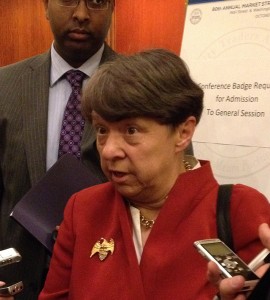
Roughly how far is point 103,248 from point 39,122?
70cm

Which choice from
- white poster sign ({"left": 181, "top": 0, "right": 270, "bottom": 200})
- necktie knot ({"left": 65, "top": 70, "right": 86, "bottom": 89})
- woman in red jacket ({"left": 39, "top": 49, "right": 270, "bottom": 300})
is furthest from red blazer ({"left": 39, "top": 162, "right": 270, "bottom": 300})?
white poster sign ({"left": 181, "top": 0, "right": 270, "bottom": 200})

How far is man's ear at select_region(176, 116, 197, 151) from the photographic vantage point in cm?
128

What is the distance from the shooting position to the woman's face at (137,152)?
1.23m

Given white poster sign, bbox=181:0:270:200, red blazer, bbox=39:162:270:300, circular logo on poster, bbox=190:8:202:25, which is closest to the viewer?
red blazer, bbox=39:162:270:300

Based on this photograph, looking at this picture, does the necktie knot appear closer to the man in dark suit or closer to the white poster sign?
the man in dark suit

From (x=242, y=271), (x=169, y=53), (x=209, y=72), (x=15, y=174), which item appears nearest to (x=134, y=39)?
(x=209, y=72)

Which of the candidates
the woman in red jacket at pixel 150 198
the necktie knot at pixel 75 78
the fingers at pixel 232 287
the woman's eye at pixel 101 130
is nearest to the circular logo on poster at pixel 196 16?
the necktie knot at pixel 75 78

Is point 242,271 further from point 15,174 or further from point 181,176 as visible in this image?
point 15,174

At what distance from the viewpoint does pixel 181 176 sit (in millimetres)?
1288

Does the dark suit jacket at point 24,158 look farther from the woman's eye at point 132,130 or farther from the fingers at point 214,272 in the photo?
the fingers at point 214,272

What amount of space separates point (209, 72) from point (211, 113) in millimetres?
169

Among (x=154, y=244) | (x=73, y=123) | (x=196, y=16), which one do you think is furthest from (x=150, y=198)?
(x=196, y=16)

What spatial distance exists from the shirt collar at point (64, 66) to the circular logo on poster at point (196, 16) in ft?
1.81

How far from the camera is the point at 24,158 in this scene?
6.07 ft
